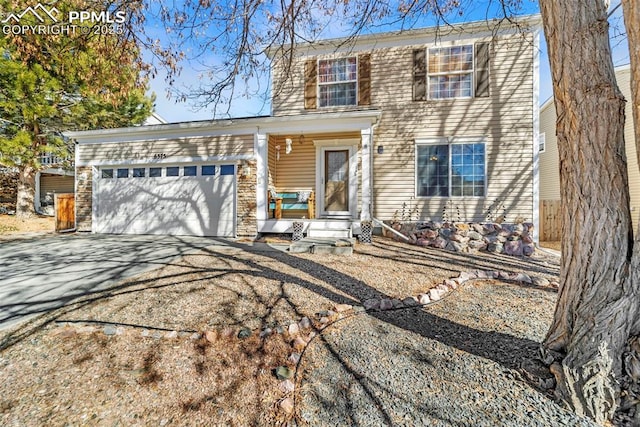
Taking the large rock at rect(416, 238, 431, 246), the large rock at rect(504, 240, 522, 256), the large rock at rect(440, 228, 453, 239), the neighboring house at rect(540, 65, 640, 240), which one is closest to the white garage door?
the large rock at rect(416, 238, 431, 246)

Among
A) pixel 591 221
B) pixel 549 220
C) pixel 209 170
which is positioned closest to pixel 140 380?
pixel 591 221

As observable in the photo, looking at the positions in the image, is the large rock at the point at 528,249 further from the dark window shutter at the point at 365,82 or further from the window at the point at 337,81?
the window at the point at 337,81

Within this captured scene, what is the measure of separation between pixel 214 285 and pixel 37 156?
12.1 m

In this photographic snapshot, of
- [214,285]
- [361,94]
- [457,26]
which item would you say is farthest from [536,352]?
[457,26]

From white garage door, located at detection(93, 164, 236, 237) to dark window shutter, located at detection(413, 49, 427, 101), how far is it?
5681 mm

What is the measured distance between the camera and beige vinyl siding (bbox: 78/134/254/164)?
8422 mm

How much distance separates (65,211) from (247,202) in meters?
6.65

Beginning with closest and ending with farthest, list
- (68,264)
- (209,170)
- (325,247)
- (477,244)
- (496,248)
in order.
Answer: (68,264)
(325,247)
(496,248)
(477,244)
(209,170)

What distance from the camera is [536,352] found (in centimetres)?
231

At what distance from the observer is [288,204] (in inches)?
363

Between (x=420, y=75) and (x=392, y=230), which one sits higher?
(x=420, y=75)

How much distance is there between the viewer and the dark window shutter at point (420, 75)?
337 inches

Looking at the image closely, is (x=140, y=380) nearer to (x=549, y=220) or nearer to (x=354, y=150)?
(x=354, y=150)

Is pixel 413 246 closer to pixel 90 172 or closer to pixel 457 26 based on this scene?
pixel 457 26
